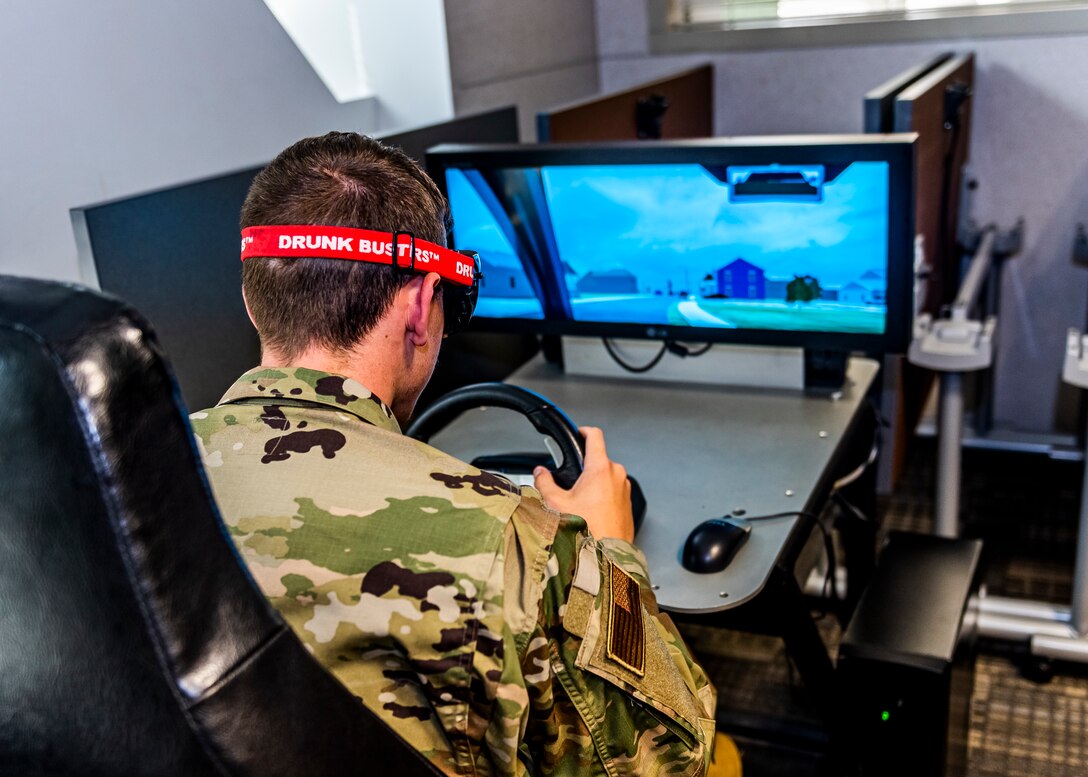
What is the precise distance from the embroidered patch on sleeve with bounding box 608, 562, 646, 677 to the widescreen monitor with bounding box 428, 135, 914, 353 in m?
0.80

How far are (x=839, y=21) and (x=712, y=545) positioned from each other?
82.2 inches

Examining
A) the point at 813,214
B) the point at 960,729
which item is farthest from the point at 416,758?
the point at 960,729

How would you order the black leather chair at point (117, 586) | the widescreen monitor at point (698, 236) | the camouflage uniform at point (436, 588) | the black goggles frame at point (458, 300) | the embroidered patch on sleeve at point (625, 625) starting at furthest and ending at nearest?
the widescreen monitor at point (698, 236) → the black goggles frame at point (458, 300) → the embroidered patch on sleeve at point (625, 625) → the camouflage uniform at point (436, 588) → the black leather chair at point (117, 586)

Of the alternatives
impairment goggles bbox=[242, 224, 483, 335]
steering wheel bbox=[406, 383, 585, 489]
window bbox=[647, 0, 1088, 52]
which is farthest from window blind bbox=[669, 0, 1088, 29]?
impairment goggles bbox=[242, 224, 483, 335]

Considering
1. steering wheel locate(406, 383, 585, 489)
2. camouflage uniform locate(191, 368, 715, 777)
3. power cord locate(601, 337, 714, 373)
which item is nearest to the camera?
camouflage uniform locate(191, 368, 715, 777)

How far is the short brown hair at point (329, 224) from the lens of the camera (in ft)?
2.78

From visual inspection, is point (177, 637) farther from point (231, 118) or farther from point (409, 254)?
point (231, 118)

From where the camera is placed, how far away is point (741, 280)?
1566mm

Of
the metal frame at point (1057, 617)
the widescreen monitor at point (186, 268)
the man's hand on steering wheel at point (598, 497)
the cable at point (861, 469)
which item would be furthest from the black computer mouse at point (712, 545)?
the metal frame at point (1057, 617)

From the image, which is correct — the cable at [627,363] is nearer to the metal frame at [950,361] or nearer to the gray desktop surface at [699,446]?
the gray desktop surface at [699,446]

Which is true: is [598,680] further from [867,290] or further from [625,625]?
[867,290]

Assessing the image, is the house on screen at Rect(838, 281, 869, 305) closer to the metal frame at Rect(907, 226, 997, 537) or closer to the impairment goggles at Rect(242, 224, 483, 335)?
the metal frame at Rect(907, 226, 997, 537)

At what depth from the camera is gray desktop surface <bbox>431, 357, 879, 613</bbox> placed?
124 centimetres

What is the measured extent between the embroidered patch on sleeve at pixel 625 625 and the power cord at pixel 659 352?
96 centimetres
